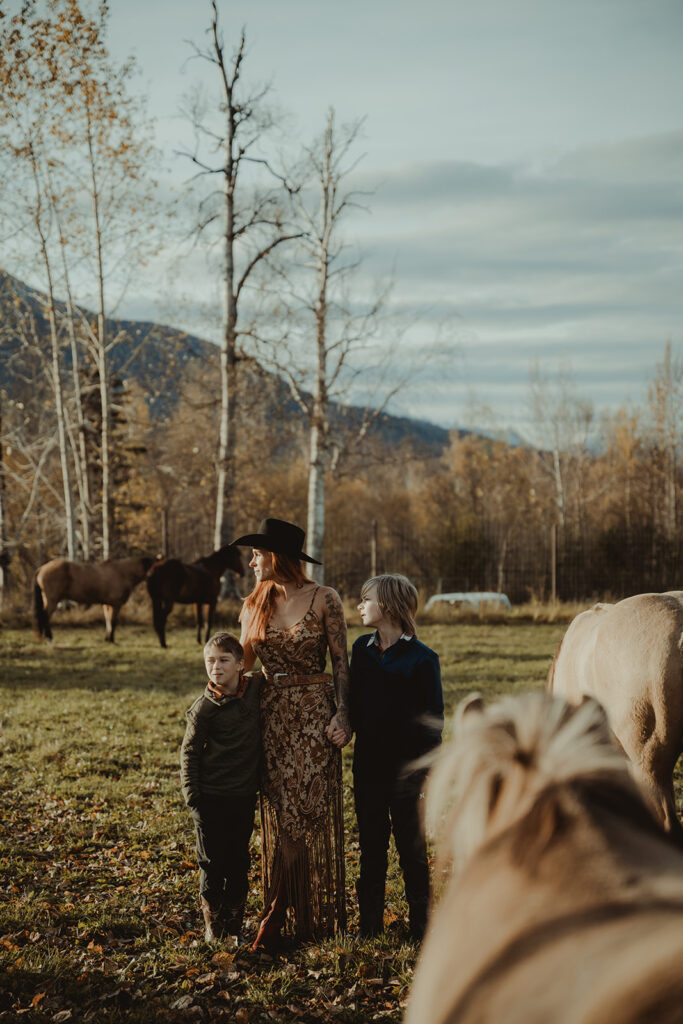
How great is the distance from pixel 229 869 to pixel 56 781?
11.2ft

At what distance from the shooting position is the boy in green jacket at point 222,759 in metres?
3.61

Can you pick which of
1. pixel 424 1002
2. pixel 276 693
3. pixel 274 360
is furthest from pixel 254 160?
pixel 424 1002

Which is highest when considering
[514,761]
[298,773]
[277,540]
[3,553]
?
[277,540]

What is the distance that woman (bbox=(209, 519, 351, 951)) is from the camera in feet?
12.1

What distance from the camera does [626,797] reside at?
974 mm

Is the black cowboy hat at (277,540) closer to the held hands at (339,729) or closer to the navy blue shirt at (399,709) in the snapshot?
the navy blue shirt at (399,709)

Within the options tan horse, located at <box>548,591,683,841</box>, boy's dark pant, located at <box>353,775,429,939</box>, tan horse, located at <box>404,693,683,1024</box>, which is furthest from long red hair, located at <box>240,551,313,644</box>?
tan horse, located at <box>404,693,683,1024</box>

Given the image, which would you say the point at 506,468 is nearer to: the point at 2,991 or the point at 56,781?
the point at 56,781

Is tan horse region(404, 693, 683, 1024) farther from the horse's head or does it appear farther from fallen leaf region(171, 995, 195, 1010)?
fallen leaf region(171, 995, 195, 1010)

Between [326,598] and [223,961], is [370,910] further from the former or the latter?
[326,598]

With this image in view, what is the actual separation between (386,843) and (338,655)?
1.00 metres

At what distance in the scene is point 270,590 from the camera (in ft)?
12.7

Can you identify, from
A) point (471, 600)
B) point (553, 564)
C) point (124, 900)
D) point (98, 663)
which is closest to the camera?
point (124, 900)

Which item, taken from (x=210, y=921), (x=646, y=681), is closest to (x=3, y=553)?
(x=210, y=921)
